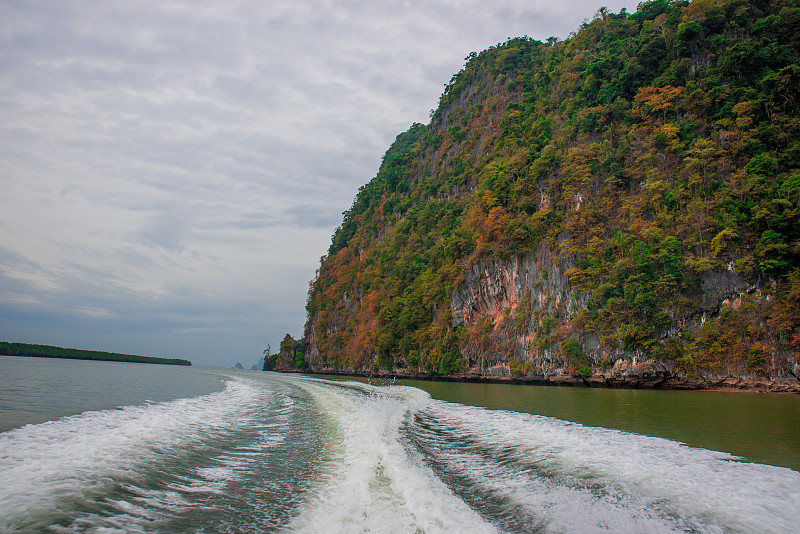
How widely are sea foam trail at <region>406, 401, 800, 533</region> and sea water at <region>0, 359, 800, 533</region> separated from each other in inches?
1.0

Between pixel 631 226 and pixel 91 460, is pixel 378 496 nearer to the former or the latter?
pixel 91 460

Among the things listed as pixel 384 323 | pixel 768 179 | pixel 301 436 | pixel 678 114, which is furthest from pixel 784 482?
pixel 384 323

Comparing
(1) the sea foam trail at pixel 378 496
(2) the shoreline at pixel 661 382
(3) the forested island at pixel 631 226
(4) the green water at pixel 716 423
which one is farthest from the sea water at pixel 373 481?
(3) the forested island at pixel 631 226

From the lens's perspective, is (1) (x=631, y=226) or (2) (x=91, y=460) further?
(1) (x=631, y=226)

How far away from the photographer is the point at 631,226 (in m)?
28.8

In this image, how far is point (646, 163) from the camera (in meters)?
30.7

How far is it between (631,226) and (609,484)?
28.1m

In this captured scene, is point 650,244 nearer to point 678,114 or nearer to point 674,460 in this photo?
point 678,114

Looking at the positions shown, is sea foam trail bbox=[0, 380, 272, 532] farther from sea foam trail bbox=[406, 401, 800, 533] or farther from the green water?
the green water

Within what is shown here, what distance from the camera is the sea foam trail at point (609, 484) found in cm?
411

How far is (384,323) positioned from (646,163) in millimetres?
35241

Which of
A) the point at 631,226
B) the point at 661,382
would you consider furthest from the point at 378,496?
the point at 631,226

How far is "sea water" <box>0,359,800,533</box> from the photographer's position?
13.3ft

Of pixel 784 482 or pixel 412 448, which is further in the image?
pixel 412 448
